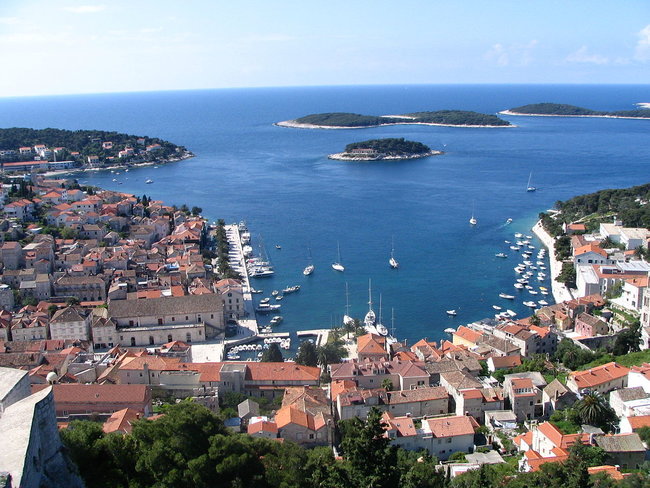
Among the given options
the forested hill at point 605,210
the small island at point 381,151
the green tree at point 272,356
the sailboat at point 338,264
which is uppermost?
the small island at point 381,151

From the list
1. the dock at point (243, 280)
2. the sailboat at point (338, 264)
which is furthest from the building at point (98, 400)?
the sailboat at point (338, 264)

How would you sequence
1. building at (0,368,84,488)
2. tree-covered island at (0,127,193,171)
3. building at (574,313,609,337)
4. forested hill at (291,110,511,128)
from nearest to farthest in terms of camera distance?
1. building at (0,368,84,488)
2. building at (574,313,609,337)
3. tree-covered island at (0,127,193,171)
4. forested hill at (291,110,511,128)

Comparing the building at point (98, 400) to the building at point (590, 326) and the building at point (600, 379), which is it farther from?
the building at point (590, 326)

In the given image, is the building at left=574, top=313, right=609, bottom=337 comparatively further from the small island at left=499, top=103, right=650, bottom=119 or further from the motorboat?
the small island at left=499, top=103, right=650, bottom=119

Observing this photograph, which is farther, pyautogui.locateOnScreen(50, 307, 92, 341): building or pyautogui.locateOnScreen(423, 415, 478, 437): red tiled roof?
pyautogui.locateOnScreen(50, 307, 92, 341): building

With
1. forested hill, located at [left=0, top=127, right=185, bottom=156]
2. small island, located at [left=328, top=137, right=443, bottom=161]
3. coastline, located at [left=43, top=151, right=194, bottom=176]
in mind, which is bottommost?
coastline, located at [left=43, top=151, right=194, bottom=176]

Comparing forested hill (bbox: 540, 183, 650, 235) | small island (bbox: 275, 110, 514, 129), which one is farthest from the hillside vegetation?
forested hill (bbox: 540, 183, 650, 235)

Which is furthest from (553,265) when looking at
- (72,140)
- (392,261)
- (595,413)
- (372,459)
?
(72,140)
